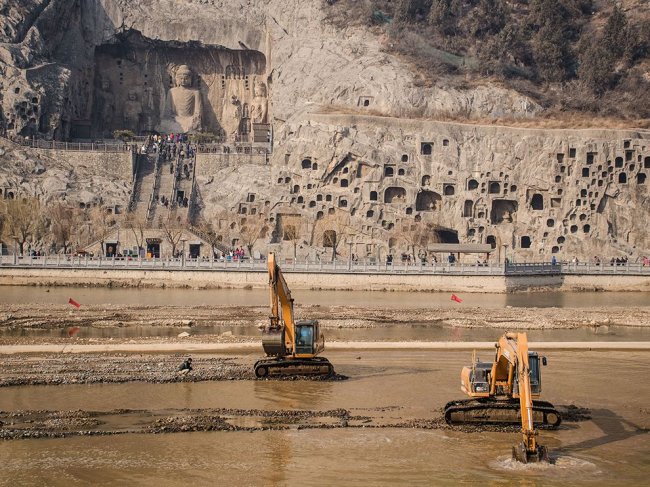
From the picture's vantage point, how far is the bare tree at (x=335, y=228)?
299 feet

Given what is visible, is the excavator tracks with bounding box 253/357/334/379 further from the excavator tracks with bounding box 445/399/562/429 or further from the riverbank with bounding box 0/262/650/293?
the riverbank with bounding box 0/262/650/293

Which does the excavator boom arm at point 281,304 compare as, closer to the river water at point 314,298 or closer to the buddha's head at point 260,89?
the river water at point 314,298

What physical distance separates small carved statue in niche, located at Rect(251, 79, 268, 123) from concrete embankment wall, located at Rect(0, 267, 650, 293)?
35.5 metres

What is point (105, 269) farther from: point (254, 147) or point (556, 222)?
point (556, 222)

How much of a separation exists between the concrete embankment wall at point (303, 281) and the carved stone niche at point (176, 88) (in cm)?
3523

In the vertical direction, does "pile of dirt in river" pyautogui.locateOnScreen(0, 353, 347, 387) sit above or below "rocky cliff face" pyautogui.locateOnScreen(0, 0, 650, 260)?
below

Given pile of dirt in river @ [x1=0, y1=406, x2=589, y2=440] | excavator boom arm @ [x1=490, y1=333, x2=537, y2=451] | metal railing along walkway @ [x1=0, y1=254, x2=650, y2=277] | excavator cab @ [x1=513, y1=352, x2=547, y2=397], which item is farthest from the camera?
metal railing along walkway @ [x1=0, y1=254, x2=650, y2=277]

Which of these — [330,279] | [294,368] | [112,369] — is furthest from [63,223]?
[294,368]

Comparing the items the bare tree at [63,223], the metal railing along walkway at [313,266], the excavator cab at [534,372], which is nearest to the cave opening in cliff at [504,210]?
the metal railing along walkway at [313,266]

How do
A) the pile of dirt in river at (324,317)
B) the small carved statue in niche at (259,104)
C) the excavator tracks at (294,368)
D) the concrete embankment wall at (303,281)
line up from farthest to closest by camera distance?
the small carved statue in niche at (259,104) < the concrete embankment wall at (303,281) < the pile of dirt in river at (324,317) < the excavator tracks at (294,368)

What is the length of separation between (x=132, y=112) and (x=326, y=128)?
25983 mm

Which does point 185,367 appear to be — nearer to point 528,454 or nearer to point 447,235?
point 528,454

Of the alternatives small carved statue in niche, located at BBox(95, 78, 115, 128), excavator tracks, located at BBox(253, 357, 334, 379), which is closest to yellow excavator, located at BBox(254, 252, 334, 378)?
excavator tracks, located at BBox(253, 357, 334, 379)

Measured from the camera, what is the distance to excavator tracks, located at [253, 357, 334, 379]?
118 ft
